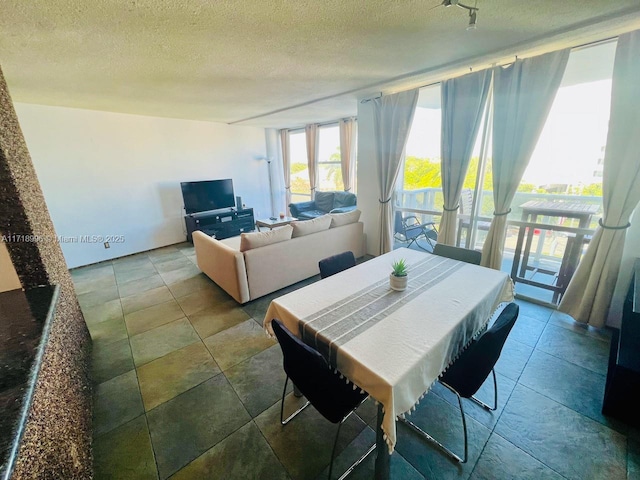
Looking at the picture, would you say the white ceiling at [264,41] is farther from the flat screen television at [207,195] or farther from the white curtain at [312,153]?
the white curtain at [312,153]

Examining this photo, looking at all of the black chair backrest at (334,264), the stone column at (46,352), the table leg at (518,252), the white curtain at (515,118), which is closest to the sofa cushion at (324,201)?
the white curtain at (515,118)

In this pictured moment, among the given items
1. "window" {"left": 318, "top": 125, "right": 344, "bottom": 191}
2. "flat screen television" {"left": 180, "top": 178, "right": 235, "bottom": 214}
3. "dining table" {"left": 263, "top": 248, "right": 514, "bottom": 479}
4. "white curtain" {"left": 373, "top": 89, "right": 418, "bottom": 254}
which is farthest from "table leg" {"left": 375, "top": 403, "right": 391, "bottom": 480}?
"window" {"left": 318, "top": 125, "right": 344, "bottom": 191}

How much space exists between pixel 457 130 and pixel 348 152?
2769mm

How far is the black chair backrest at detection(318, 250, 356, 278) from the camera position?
202 cm

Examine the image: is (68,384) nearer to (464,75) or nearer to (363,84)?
(363,84)

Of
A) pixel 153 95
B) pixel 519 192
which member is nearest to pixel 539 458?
pixel 519 192

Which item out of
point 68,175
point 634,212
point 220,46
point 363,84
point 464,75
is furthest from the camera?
point 68,175

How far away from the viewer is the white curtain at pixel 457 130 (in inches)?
108

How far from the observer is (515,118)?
2512 mm

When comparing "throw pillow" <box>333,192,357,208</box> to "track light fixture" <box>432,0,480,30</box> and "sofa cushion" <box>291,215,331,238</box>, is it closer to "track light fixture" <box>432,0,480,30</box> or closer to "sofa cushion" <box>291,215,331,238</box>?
"sofa cushion" <box>291,215,331,238</box>

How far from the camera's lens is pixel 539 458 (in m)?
1.39

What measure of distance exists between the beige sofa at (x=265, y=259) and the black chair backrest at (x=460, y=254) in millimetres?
1475

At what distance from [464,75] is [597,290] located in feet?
8.02

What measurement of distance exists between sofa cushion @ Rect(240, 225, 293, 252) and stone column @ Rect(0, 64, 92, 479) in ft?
4.77
